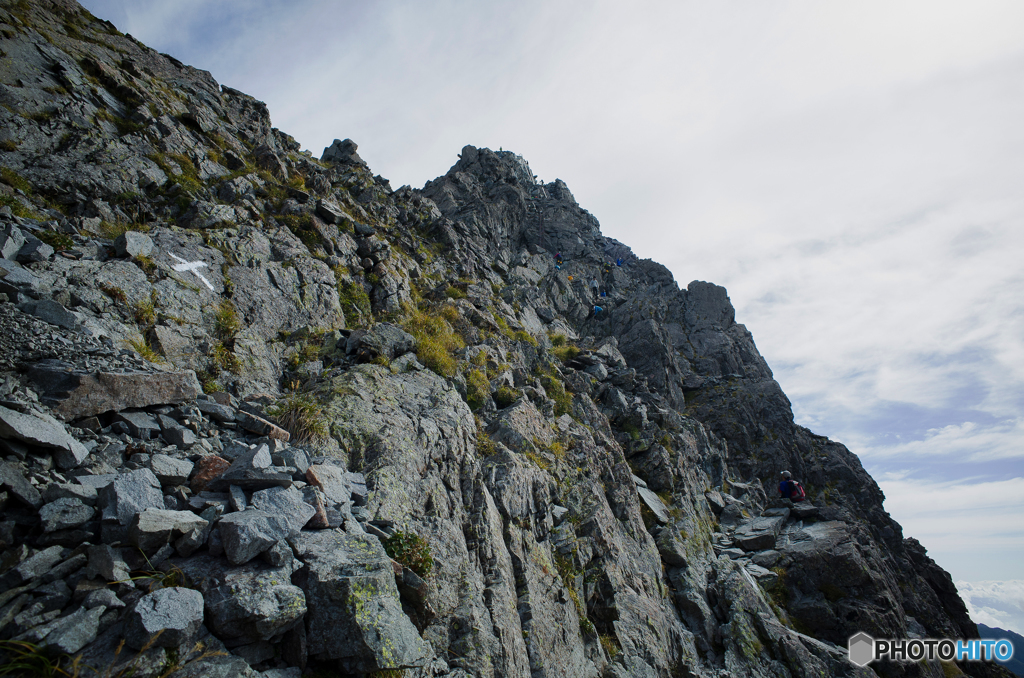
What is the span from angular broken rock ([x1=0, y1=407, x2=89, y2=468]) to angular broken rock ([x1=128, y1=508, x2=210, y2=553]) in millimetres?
1483

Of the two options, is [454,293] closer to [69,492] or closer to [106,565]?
[69,492]

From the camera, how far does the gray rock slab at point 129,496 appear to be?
15.6ft

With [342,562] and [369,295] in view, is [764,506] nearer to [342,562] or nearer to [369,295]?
[369,295]

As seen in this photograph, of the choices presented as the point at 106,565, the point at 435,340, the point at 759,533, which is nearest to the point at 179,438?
the point at 106,565

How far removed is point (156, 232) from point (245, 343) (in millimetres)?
4273

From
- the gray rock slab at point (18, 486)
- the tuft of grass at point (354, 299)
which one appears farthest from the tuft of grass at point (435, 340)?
the gray rock slab at point (18, 486)

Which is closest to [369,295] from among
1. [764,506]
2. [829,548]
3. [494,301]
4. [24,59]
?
[494,301]

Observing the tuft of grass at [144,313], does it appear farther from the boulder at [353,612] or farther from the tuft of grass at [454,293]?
the tuft of grass at [454,293]

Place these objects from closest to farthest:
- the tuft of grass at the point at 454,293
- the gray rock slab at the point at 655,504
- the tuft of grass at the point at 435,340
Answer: the tuft of grass at the point at 435,340, the gray rock slab at the point at 655,504, the tuft of grass at the point at 454,293

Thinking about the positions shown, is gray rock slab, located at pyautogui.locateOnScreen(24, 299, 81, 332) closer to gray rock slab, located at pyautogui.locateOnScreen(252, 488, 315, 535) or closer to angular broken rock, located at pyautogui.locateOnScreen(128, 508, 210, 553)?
angular broken rock, located at pyautogui.locateOnScreen(128, 508, 210, 553)

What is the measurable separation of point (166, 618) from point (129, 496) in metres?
1.63

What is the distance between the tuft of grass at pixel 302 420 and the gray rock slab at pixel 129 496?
9.48ft

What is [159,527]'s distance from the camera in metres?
4.79

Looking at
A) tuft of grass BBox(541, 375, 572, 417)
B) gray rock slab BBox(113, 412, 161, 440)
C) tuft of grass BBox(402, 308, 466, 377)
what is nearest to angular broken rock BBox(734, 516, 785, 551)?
tuft of grass BBox(541, 375, 572, 417)
